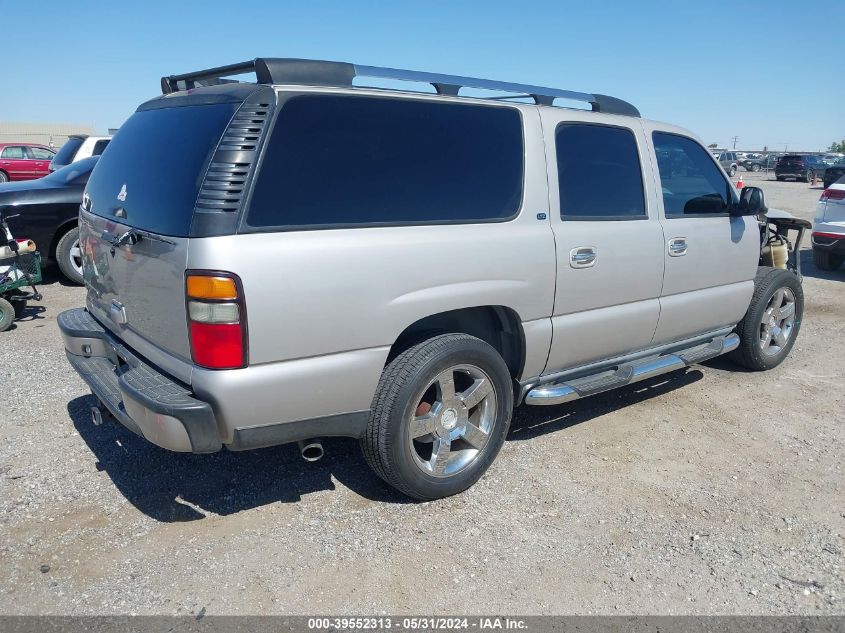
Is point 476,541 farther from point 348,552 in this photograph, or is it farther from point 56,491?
point 56,491

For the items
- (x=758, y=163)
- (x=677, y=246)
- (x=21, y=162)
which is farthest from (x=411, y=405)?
(x=758, y=163)

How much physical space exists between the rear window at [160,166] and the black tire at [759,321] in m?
4.21

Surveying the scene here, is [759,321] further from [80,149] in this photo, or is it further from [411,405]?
[80,149]

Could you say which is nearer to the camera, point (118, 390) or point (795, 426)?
point (118, 390)

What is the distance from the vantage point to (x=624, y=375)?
4.29 meters

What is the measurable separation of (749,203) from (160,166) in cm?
390

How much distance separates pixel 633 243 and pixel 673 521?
1.62 m

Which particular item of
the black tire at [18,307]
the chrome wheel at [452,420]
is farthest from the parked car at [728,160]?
the chrome wheel at [452,420]

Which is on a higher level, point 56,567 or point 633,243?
point 633,243

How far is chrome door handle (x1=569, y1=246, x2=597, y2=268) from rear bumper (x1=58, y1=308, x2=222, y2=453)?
82.5 inches

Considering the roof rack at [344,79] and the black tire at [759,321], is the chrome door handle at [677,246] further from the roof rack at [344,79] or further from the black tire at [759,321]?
the black tire at [759,321]

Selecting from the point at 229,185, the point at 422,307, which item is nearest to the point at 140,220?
the point at 229,185

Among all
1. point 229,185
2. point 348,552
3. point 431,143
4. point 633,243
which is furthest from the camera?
point 633,243

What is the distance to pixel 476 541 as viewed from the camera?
322 cm
